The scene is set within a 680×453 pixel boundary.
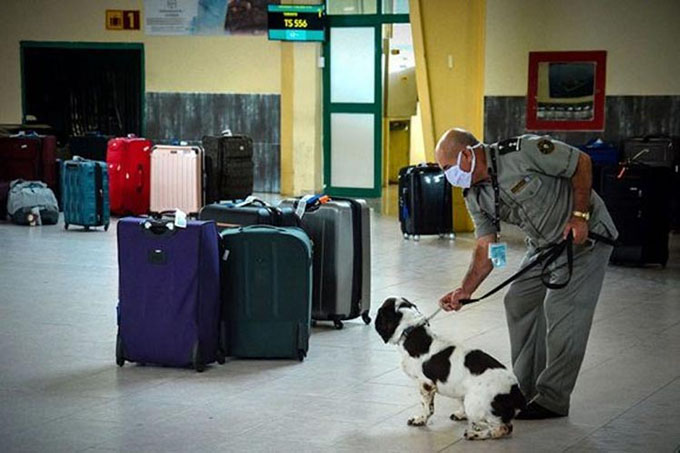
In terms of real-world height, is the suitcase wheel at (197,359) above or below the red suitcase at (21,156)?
below

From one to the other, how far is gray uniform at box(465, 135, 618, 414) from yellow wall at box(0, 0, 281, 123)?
12.0m

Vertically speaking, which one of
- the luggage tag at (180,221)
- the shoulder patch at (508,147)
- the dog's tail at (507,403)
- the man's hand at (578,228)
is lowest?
the dog's tail at (507,403)

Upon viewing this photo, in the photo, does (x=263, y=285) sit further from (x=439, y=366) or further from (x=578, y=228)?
(x=578, y=228)

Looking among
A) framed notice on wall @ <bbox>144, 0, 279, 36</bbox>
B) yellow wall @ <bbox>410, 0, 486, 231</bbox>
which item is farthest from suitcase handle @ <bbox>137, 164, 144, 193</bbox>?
yellow wall @ <bbox>410, 0, 486, 231</bbox>

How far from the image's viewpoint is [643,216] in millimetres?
10945

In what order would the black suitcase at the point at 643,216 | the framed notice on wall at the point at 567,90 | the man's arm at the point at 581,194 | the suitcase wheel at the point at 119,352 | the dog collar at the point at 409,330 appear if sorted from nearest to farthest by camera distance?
the man's arm at the point at 581,194 < the dog collar at the point at 409,330 < the suitcase wheel at the point at 119,352 < the black suitcase at the point at 643,216 < the framed notice on wall at the point at 567,90

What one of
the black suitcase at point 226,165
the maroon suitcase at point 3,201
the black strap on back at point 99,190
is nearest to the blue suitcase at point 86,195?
the black strap on back at point 99,190

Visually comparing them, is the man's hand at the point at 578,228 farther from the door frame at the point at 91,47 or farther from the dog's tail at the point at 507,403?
the door frame at the point at 91,47

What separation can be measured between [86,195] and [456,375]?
860 centimetres

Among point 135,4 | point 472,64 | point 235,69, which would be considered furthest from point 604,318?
point 135,4

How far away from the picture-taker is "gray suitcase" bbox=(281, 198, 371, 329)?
25.5 ft

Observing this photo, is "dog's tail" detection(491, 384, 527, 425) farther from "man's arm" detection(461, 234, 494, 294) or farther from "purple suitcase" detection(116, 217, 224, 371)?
"purple suitcase" detection(116, 217, 224, 371)

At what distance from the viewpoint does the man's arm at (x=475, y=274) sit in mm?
5582

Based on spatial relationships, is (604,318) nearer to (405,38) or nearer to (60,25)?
(405,38)
